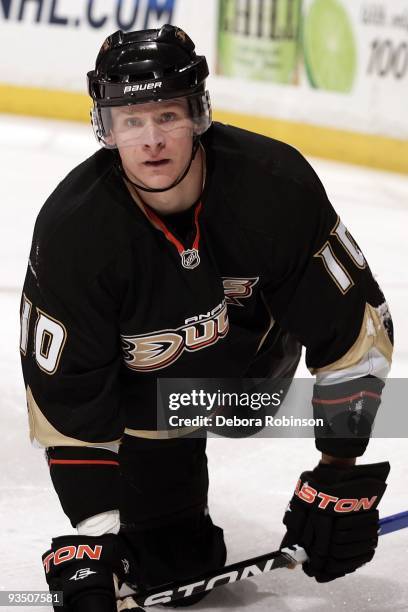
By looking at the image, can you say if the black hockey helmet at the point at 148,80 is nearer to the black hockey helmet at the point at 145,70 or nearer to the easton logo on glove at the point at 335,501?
the black hockey helmet at the point at 145,70

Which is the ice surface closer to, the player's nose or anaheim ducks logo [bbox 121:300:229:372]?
anaheim ducks logo [bbox 121:300:229:372]

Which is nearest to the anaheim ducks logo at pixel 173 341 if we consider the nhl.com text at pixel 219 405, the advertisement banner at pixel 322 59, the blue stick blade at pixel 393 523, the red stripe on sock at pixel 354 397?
the nhl.com text at pixel 219 405

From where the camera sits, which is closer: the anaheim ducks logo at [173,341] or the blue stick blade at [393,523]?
the anaheim ducks logo at [173,341]

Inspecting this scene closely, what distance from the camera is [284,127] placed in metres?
5.49

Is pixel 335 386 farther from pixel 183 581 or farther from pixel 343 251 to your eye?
pixel 183 581

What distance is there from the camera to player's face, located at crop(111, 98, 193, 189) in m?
1.71

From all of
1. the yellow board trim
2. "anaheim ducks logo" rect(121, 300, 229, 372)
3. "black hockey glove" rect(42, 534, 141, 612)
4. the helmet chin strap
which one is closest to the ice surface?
"black hockey glove" rect(42, 534, 141, 612)

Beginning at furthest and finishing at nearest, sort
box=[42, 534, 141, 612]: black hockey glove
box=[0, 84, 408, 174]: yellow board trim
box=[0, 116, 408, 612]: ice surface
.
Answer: box=[0, 84, 408, 174]: yellow board trim → box=[0, 116, 408, 612]: ice surface → box=[42, 534, 141, 612]: black hockey glove

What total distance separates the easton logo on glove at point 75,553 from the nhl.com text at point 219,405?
396 millimetres

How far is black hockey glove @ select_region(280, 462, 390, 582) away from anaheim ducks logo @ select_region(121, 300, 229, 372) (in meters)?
0.30

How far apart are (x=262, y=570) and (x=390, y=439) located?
773 mm

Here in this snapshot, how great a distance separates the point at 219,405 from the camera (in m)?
2.12

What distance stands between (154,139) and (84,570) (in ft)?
2.17

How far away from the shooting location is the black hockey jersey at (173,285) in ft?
5.67
